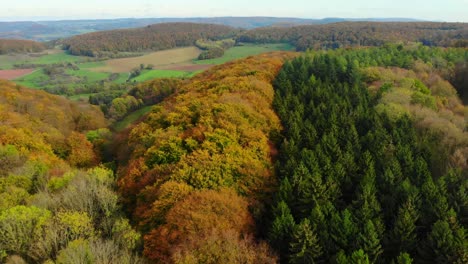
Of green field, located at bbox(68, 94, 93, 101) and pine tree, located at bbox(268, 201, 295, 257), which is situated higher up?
pine tree, located at bbox(268, 201, 295, 257)

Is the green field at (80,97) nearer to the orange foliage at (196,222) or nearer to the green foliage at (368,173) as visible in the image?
the green foliage at (368,173)

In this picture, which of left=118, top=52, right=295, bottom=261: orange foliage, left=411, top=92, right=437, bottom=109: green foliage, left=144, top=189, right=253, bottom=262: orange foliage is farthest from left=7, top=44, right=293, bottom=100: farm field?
left=144, top=189, right=253, bottom=262: orange foliage

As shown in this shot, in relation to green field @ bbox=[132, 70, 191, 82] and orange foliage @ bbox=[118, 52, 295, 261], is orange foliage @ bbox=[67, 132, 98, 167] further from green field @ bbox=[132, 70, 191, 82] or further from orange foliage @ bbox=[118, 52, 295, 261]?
green field @ bbox=[132, 70, 191, 82]

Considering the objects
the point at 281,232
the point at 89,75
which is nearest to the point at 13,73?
the point at 89,75

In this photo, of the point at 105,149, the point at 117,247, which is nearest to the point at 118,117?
the point at 105,149

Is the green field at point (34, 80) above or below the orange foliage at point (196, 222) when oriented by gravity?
below

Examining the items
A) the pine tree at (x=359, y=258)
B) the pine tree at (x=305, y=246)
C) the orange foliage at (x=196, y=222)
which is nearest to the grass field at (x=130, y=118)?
the orange foliage at (x=196, y=222)

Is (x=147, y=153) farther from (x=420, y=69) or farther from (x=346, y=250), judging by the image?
(x=420, y=69)

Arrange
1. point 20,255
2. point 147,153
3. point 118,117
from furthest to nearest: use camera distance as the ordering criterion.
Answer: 1. point 118,117
2. point 147,153
3. point 20,255
